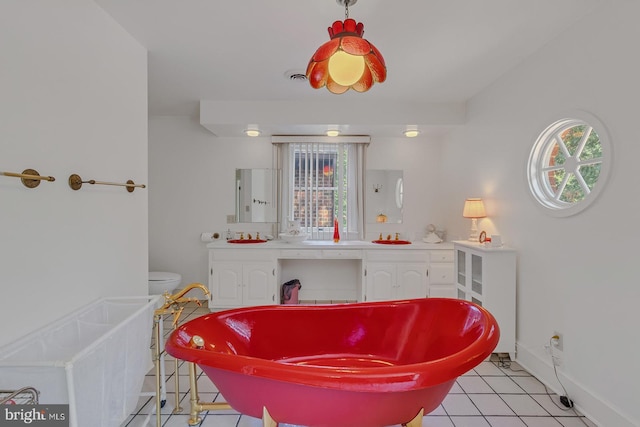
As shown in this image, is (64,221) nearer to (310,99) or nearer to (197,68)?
(197,68)

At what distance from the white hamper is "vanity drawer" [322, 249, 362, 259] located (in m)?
1.94

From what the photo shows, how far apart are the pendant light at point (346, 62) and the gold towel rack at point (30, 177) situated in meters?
1.21

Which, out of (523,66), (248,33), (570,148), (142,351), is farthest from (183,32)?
(570,148)

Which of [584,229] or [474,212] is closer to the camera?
[584,229]

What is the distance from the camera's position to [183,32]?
193 centimetres

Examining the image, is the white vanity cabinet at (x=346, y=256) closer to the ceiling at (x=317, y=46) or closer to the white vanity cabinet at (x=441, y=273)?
the white vanity cabinet at (x=441, y=273)

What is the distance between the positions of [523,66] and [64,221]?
315 centimetres

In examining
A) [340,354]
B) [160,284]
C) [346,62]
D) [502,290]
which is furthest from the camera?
[160,284]

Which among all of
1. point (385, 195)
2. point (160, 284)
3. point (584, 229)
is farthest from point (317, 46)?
point (160, 284)

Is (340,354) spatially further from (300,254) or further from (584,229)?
(584,229)

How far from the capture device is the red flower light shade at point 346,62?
131cm

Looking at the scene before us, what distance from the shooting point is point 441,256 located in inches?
131

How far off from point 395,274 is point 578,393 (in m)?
1.74

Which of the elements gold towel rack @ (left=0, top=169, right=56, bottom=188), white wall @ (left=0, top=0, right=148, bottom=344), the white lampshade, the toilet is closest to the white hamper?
white wall @ (left=0, top=0, right=148, bottom=344)
